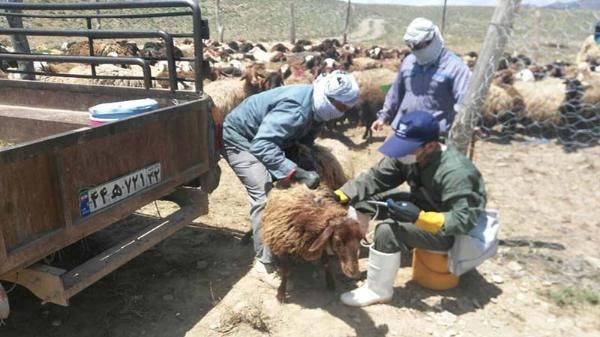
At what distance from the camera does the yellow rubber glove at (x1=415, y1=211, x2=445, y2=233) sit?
126 inches

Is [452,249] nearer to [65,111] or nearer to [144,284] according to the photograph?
[144,284]

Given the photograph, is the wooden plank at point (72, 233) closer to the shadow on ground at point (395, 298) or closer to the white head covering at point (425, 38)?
the shadow on ground at point (395, 298)

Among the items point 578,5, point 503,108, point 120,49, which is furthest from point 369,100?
point 120,49

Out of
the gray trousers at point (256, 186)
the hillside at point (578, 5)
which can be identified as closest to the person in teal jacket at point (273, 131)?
the gray trousers at point (256, 186)

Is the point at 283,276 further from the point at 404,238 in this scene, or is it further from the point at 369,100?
the point at 369,100

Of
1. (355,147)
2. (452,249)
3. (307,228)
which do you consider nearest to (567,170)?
(355,147)

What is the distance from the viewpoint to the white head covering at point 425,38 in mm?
4277

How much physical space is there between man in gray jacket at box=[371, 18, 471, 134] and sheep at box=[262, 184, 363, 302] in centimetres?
127

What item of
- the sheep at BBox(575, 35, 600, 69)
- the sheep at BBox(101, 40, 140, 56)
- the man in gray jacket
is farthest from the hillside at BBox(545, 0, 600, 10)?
the sheep at BBox(575, 35, 600, 69)

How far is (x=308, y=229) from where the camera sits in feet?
11.2

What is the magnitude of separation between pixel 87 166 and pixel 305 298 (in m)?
1.91

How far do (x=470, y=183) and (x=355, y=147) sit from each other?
211 inches

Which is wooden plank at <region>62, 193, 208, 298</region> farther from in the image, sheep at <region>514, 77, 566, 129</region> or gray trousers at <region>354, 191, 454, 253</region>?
sheep at <region>514, 77, 566, 129</region>

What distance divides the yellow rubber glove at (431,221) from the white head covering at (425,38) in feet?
6.07
